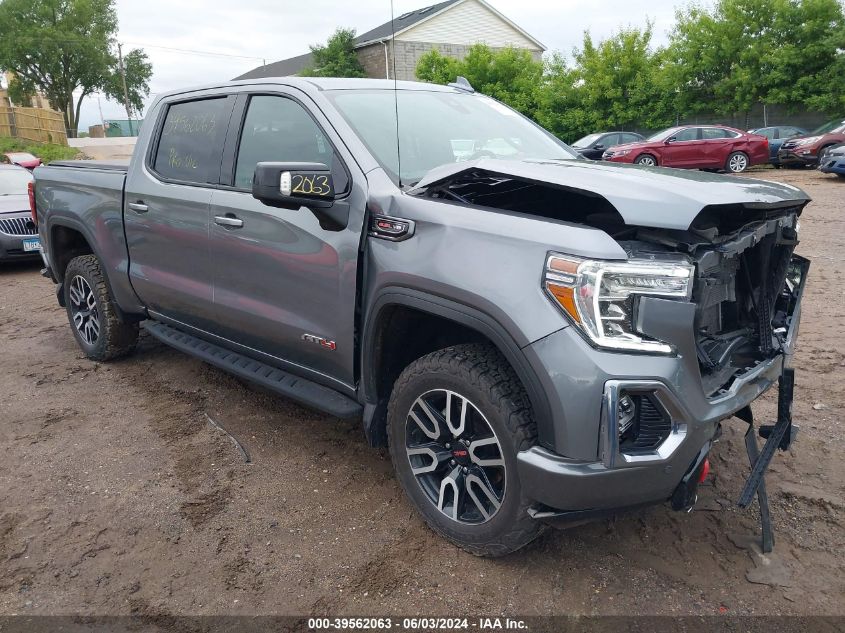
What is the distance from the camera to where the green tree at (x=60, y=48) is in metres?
52.5

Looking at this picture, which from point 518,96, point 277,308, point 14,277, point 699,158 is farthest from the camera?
point 518,96

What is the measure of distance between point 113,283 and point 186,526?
2.34 meters

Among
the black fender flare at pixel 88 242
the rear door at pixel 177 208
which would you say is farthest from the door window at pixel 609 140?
the rear door at pixel 177 208

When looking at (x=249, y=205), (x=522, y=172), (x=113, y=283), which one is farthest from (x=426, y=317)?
(x=113, y=283)

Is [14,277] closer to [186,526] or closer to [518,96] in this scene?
[186,526]

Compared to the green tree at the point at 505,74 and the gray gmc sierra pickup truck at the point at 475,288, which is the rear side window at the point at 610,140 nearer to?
the green tree at the point at 505,74

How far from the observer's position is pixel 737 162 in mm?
18922

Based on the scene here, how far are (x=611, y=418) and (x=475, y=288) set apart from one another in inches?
25.8

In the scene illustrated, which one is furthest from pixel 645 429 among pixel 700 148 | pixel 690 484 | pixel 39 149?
pixel 39 149

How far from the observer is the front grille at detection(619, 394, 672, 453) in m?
2.33

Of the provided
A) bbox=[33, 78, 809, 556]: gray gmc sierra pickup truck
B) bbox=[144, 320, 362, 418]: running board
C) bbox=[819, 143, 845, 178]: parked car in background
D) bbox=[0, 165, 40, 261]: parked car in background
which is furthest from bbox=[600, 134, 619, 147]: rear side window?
bbox=[144, 320, 362, 418]: running board

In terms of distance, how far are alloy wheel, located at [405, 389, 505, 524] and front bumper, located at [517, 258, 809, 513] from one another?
291 millimetres

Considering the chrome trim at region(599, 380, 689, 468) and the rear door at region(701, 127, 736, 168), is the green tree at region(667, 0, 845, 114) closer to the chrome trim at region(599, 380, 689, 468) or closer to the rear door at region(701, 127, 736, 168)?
the rear door at region(701, 127, 736, 168)

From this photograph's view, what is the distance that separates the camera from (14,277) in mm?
9398
